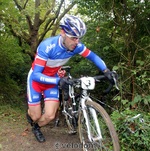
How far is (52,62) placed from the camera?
354 cm

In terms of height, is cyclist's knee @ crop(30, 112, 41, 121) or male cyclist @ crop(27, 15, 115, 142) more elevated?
male cyclist @ crop(27, 15, 115, 142)

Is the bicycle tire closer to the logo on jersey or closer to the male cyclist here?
the male cyclist

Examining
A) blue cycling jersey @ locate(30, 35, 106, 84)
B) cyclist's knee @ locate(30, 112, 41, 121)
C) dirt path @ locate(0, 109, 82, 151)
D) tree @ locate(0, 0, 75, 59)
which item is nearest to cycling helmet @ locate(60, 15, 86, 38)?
blue cycling jersey @ locate(30, 35, 106, 84)

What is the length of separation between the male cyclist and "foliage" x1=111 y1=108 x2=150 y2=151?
0.69 m

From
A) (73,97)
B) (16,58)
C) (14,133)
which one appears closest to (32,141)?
(14,133)

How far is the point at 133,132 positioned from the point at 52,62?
5.27 feet

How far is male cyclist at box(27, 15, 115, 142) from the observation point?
303cm

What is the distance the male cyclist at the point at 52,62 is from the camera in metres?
3.03

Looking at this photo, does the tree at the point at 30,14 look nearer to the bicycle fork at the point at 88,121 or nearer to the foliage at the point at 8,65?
the foliage at the point at 8,65

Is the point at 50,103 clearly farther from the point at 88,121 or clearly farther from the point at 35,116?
the point at 88,121

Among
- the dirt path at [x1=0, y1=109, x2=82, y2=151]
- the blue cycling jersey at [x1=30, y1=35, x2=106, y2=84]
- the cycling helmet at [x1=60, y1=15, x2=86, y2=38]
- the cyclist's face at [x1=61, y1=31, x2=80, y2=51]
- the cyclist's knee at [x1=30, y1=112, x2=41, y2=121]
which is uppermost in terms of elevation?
the cycling helmet at [x1=60, y1=15, x2=86, y2=38]

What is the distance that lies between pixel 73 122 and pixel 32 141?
2.57 ft

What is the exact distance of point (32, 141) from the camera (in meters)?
3.81

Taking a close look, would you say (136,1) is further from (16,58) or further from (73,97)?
(16,58)
